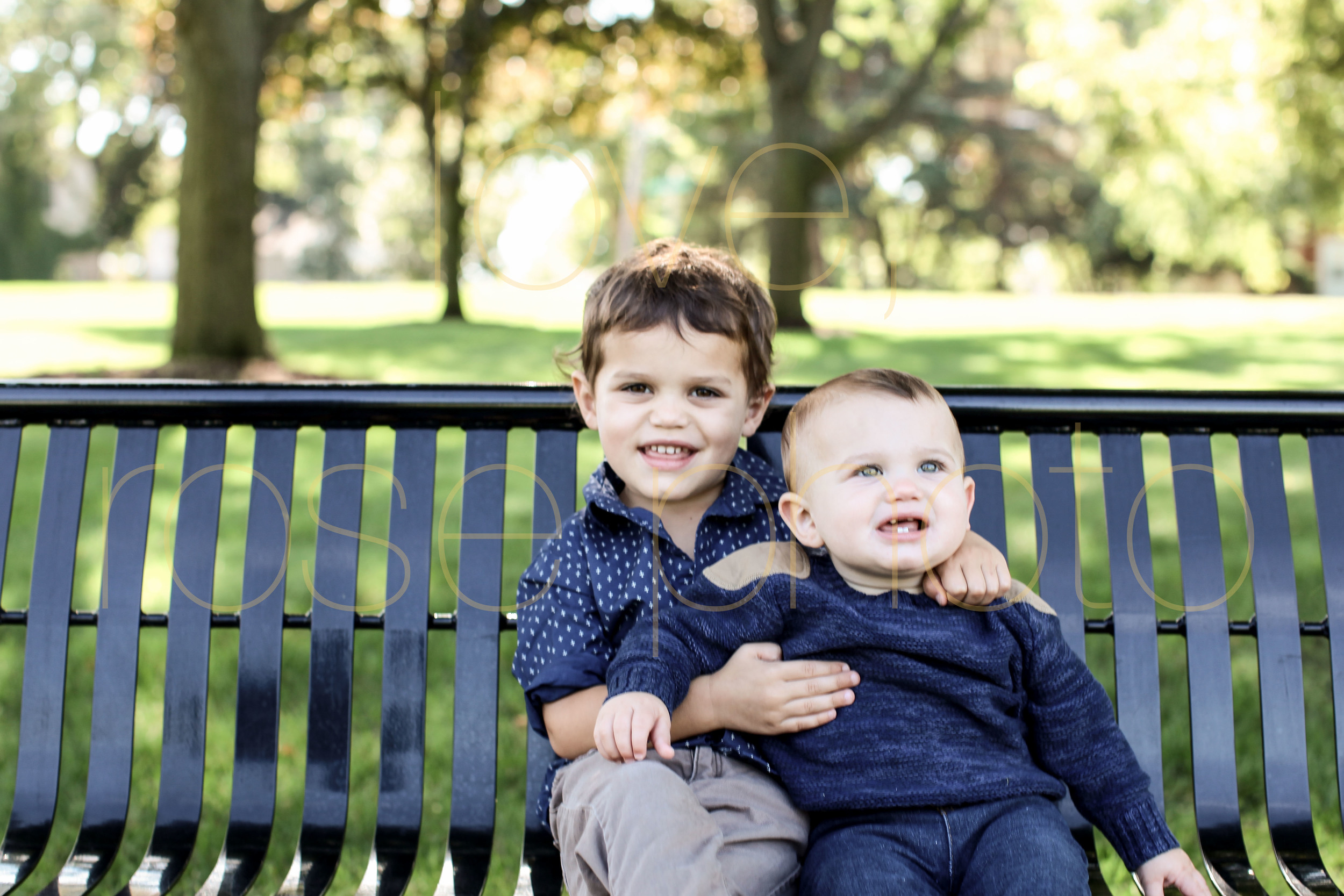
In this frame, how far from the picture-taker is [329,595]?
2361mm

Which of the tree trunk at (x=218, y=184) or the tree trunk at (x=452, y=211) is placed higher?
the tree trunk at (x=452, y=211)

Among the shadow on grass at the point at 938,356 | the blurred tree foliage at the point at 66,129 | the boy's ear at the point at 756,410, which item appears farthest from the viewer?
the blurred tree foliage at the point at 66,129

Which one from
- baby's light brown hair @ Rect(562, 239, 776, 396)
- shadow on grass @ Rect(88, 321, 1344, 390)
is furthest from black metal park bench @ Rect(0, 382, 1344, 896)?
shadow on grass @ Rect(88, 321, 1344, 390)

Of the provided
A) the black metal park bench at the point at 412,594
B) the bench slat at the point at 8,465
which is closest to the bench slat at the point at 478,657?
the black metal park bench at the point at 412,594

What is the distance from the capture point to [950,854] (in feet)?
6.21

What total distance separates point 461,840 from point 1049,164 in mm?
35196

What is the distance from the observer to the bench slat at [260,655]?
228cm

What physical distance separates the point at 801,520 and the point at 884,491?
177mm

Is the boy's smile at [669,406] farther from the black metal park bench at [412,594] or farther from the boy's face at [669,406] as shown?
the black metal park bench at [412,594]

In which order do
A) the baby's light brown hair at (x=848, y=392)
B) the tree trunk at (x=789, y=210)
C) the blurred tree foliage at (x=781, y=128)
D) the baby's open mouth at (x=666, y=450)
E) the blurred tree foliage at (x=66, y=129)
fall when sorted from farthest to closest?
the blurred tree foliage at (x=66, y=129) < the blurred tree foliage at (x=781, y=128) < the tree trunk at (x=789, y=210) < the baby's open mouth at (x=666, y=450) < the baby's light brown hair at (x=848, y=392)

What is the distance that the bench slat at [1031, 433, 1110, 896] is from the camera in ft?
7.83

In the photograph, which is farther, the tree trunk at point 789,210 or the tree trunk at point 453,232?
the tree trunk at point 453,232

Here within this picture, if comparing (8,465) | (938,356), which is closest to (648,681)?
(8,465)

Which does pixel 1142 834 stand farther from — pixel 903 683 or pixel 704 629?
pixel 704 629
